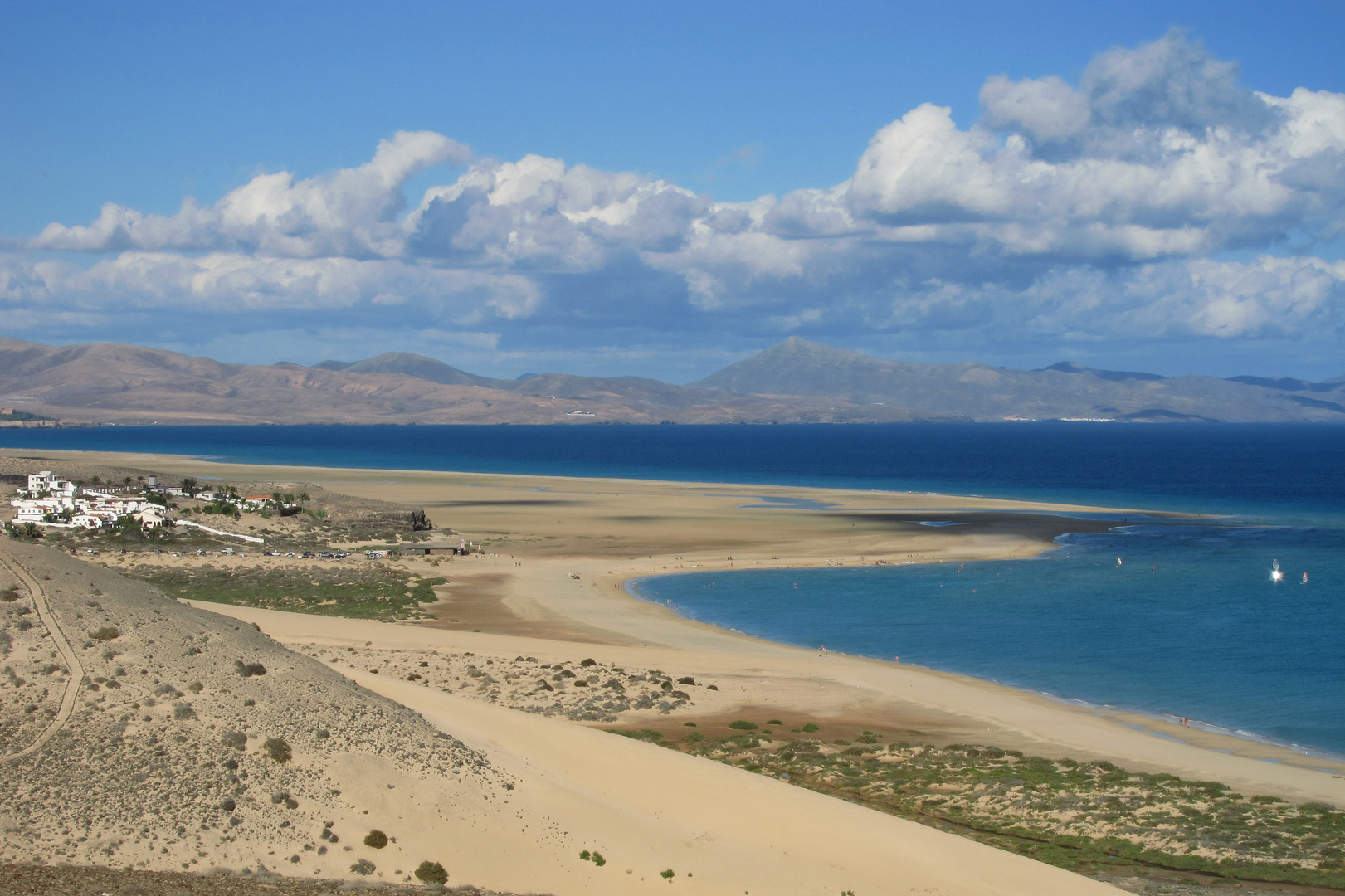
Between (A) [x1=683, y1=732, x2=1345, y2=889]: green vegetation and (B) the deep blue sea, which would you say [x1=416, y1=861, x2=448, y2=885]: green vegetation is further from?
(B) the deep blue sea

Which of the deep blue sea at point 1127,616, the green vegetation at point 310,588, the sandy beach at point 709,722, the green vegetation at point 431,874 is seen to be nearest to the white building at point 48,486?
the sandy beach at point 709,722

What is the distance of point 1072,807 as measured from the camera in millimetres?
26953

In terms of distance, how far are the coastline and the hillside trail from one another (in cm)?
1975

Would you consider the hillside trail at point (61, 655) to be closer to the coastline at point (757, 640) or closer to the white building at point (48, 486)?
the coastline at point (757, 640)

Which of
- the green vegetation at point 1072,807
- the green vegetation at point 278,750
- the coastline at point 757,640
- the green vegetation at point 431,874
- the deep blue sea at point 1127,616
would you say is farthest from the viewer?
the deep blue sea at point 1127,616

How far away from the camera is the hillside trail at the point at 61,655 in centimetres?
1934

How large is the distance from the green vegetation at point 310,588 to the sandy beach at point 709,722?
2.32 metres

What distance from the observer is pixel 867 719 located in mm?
36281

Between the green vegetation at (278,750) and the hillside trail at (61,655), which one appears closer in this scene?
the hillside trail at (61,655)

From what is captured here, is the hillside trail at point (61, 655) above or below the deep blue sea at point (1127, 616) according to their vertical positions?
above

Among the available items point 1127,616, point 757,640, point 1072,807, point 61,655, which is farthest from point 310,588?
point 1072,807

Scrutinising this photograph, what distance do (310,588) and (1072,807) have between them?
43961 millimetres

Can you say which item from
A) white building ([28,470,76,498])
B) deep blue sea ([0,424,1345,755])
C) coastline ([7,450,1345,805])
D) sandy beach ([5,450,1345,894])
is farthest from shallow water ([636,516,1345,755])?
white building ([28,470,76,498])

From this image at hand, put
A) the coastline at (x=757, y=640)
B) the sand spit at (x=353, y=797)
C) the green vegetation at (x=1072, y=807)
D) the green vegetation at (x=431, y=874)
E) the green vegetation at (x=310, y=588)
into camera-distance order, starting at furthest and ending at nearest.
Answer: the green vegetation at (x=310, y=588), the coastline at (x=757, y=640), the green vegetation at (x=1072, y=807), the green vegetation at (x=431, y=874), the sand spit at (x=353, y=797)
